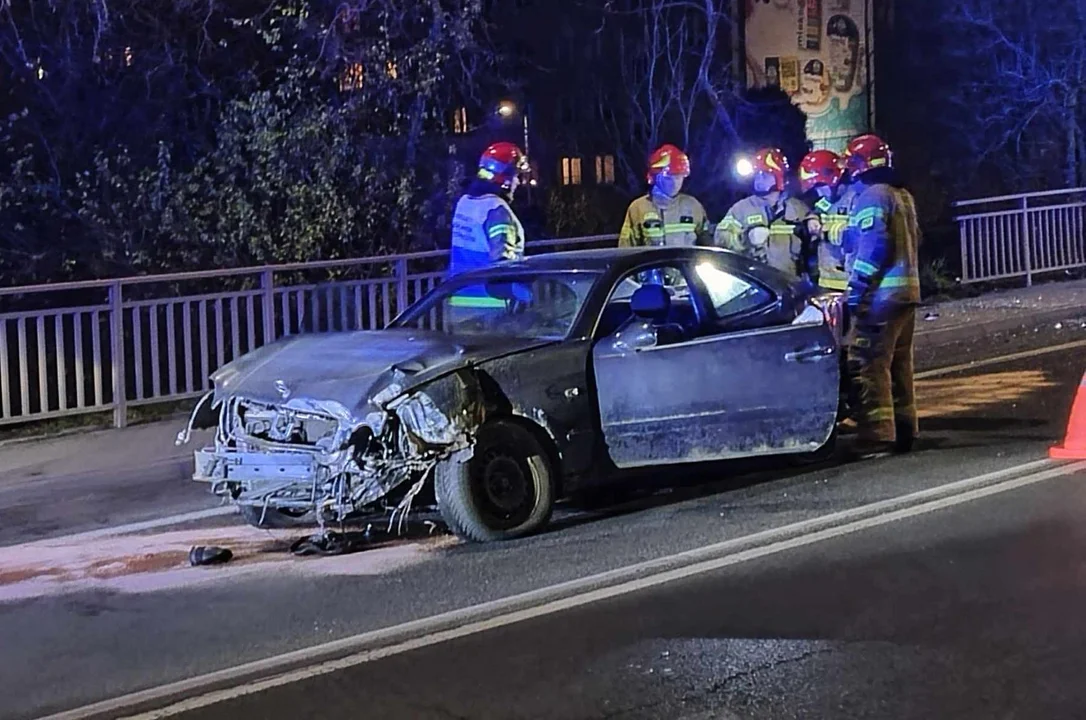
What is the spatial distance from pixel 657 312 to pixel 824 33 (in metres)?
15.3

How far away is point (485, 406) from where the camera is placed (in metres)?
7.61

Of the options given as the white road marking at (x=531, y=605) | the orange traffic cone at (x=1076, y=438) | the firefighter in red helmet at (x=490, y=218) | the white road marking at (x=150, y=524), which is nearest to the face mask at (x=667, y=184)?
the firefighter in red helmet at (x=490, y=218)

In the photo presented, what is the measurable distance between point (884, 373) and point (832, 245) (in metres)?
3.23

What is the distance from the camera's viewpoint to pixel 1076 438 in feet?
30.7

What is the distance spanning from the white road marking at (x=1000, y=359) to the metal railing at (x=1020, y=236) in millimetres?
3786

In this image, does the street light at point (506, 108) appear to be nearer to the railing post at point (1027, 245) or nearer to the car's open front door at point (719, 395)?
the railing post at point (1027, 245)

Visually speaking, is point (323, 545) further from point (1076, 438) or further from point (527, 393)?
point (1076, 438)

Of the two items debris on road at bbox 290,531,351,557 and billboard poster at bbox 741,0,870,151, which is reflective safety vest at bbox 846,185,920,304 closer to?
debris on road at bbox 290,531,351,557

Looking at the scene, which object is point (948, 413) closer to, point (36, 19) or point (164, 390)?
point (164, 390)

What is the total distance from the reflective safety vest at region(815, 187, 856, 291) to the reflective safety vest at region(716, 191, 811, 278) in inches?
7.0

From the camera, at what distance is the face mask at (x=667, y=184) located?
12461 mm

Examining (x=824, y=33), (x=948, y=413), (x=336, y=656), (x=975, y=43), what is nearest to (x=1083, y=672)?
(x=336, y=656)

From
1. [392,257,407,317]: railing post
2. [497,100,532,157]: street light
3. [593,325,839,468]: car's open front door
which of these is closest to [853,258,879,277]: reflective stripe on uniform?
[593,325,839,468]: car's open front door

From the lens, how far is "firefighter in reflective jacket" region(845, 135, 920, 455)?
31.4ft
